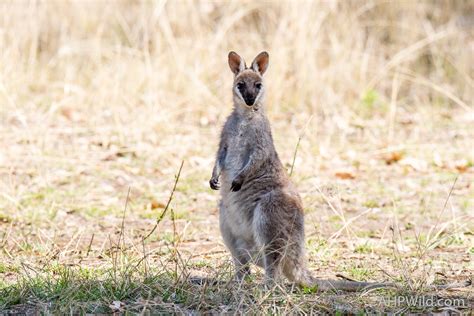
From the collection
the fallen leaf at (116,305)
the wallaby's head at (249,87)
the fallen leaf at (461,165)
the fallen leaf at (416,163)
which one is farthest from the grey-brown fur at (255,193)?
the fallen leaf at (461,165)

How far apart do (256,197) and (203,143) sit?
4281 mm

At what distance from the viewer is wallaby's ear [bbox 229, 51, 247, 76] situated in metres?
5.04

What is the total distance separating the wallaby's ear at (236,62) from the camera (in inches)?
198

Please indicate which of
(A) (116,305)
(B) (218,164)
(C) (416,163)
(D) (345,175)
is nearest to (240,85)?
(B) (218,164)

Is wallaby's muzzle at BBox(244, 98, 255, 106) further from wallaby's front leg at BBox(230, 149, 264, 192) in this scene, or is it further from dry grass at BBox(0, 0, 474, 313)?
dry grass at BBox(0, 0, 474, 313)

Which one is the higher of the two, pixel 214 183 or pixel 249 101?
pixel 249 101

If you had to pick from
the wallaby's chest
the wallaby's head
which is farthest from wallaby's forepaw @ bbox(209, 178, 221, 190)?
the wallaby's head

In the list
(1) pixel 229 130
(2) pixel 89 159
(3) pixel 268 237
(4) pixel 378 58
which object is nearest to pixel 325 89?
(4) pixel 378 58

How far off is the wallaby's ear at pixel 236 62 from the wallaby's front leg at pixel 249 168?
0.60 m

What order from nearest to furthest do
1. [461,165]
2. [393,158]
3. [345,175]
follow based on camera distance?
[345,175] < [461,165] < [393,158]

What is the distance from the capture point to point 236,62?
5.11 meters

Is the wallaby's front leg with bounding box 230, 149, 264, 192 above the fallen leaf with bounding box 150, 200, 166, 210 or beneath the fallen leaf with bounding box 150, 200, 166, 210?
above

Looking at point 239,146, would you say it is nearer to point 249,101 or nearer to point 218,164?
point 218,164

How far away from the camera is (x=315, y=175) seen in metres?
7.56
